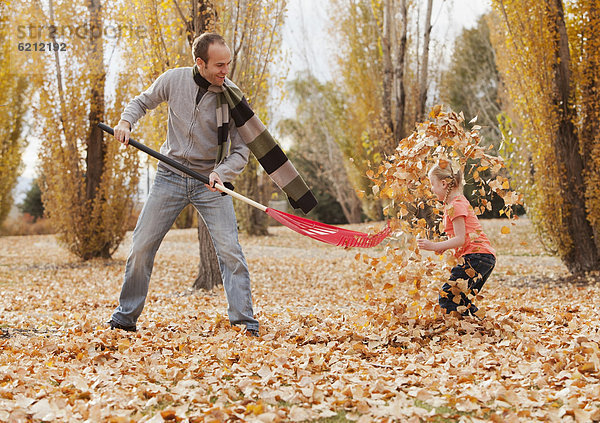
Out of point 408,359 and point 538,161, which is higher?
point 538,161

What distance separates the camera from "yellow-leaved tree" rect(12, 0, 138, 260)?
389 inches

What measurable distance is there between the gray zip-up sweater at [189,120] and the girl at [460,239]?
1388 mm

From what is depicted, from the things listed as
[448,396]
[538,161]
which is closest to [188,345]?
[448,396]

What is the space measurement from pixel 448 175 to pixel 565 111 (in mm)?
4437

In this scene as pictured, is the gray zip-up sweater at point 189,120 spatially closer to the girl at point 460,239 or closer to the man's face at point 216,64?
the man's face at point 216,64

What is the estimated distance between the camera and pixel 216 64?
3.73 metres

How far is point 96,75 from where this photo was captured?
10039 mm

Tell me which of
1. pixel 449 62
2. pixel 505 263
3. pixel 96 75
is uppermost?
pixel 449 62

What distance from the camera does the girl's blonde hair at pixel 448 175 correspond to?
11.9 feet

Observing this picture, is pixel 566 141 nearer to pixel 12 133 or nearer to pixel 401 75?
pixel 401 75

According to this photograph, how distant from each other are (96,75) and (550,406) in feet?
31.4

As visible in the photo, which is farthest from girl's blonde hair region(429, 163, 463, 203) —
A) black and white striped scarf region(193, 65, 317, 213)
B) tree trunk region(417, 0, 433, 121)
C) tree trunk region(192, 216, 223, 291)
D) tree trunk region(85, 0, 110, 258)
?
tree trunk region(85, 0, 110, 258)

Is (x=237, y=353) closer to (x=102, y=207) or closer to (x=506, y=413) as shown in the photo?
(x=506, y=413)

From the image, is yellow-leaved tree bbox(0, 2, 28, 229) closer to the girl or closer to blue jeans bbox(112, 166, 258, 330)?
blue jeans bbox(112, 166, 258, 330)
